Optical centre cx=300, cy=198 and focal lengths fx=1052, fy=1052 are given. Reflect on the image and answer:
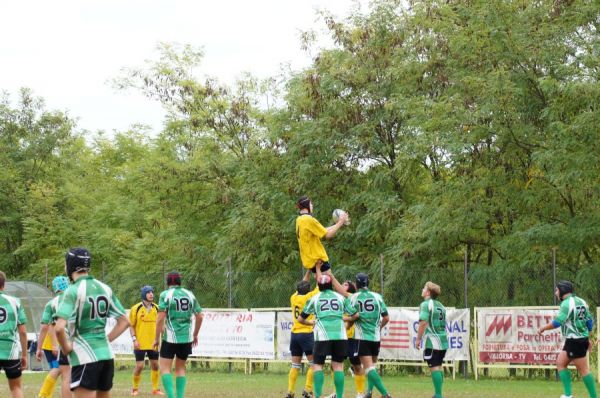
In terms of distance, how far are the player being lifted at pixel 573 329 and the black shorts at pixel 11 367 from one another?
8362 mm

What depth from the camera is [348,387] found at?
888 inches

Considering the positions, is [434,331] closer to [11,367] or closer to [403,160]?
[11,367]

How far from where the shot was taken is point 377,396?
19812mm

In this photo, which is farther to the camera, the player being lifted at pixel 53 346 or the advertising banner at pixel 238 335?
the advertising banner at pixel 238 335

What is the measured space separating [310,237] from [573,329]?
520 cm

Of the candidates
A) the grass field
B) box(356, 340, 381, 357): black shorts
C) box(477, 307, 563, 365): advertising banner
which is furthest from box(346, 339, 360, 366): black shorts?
box(477, 307, 563, 365): advertising banner

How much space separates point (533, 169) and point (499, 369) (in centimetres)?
684

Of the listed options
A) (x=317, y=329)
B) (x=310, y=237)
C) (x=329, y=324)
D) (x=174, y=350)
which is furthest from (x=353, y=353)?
(x=310, y=237)

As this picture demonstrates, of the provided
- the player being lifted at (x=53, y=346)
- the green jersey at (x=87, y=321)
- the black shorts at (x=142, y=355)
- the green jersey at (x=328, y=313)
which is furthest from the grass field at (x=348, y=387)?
the green jersey at (x=87, y=321)

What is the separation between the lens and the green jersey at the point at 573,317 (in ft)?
55.8

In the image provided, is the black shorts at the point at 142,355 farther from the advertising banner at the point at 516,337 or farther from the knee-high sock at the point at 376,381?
the advertising banner at the point at 516,337

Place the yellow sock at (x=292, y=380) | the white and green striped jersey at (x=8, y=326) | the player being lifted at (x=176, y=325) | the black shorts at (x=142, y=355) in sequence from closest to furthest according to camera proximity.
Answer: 1. the white and green striped jersey at (x=8, y=326)
2. the player being lifted at (x=176, y=325)
3. the yellow sock at (x=292, y=380)
4. the black shorts at (x=142, y=355)

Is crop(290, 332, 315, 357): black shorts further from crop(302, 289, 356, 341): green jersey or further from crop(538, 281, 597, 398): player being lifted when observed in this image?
crop(538, 281, 597, 398): player being lifted

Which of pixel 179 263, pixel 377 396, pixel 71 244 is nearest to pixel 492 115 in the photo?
pixel 377 396
